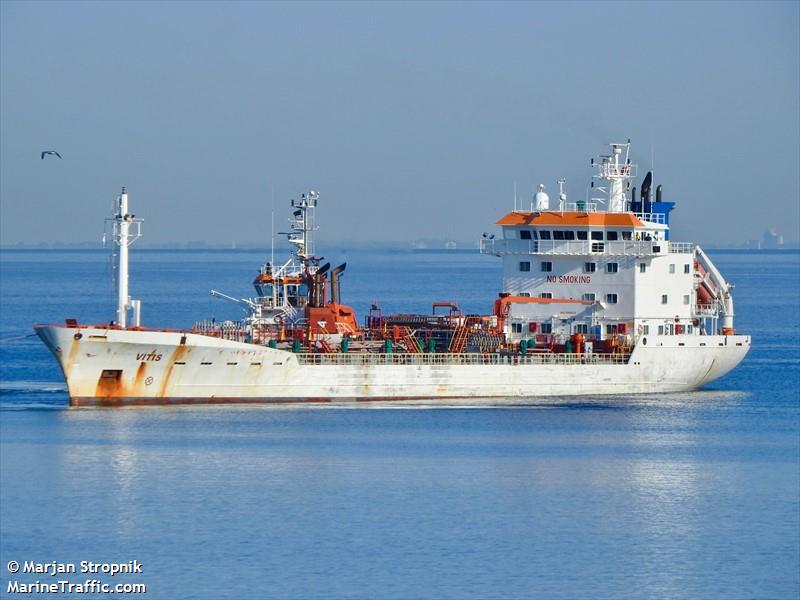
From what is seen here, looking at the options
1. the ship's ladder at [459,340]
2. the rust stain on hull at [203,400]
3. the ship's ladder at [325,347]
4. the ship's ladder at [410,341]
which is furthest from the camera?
the ship's ladder at [459,340]

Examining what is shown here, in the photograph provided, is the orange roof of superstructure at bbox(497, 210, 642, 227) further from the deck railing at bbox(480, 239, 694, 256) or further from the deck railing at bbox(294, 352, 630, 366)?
the deck railing at bbox(294, 352, 630, 366)

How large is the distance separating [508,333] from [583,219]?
16.7ft

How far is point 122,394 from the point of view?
181 ft

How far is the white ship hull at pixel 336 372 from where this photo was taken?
2151 inches

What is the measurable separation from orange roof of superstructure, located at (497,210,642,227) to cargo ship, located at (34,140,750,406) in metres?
0.05

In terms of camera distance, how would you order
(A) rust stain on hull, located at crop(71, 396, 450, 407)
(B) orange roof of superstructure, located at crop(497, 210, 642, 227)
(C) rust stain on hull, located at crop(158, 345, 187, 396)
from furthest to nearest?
1. (B) orange roof of superstructure, located at crop(497, 210, 642, 227)
2. (A) rust stain on hull, located at crop(71, 396, 450, 407)
3. (C) rust stain on hull, located at crop(158, 345, 187, 396)

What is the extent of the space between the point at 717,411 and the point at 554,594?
25408mm

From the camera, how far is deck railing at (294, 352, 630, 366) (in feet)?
190

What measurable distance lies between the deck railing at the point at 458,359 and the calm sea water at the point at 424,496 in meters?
1.80

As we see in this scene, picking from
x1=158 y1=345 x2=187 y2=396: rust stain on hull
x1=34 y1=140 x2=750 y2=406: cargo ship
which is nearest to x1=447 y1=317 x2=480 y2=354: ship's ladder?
x1=34 y1=140 x2=750 y2=406: cargo ship

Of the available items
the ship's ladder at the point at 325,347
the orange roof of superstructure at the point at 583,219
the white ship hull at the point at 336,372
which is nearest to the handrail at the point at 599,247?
the orange roof of superstructure at the point at 583,219

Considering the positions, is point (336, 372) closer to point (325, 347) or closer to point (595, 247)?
point (325, 347)

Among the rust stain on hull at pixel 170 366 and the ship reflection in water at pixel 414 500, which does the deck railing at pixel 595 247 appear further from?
the rust stain on hull at pixel 170 366

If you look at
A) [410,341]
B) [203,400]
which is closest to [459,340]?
[410,341]
